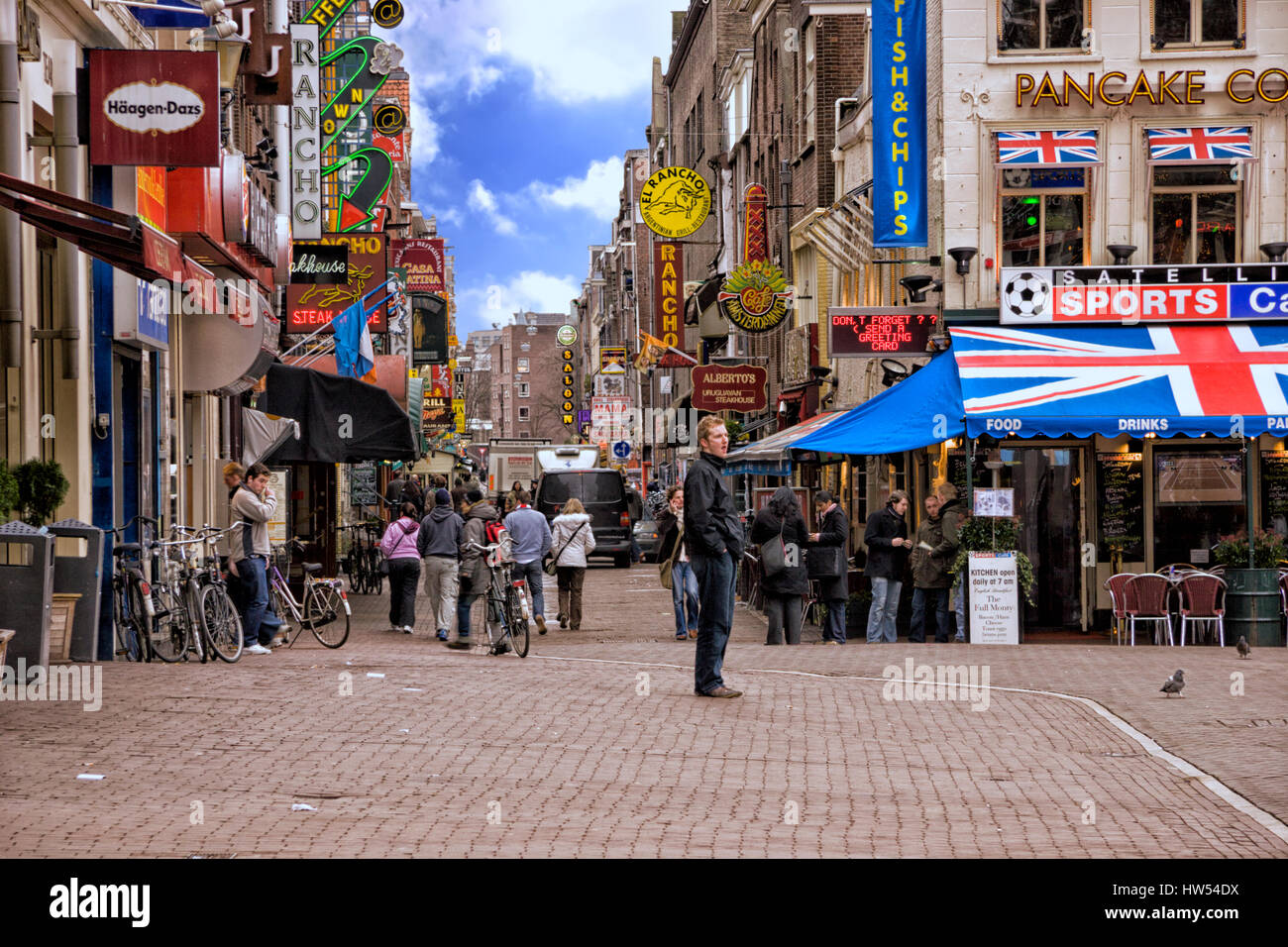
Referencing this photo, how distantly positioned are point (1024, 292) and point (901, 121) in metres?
2.78

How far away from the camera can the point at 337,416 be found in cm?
2284

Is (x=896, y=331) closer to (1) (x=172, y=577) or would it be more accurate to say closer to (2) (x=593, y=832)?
(1) (x=172, y=577)

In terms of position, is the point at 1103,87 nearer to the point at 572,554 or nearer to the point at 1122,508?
the point at 1122,508

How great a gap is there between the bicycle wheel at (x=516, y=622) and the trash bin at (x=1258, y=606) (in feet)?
25.6

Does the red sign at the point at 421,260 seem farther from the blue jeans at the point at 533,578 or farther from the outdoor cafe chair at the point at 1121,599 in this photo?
the outdoor cafe chair at the point at 1121,599

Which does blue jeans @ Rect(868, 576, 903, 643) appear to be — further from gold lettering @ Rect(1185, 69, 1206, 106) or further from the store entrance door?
gold lettering @ Rect(1185, 69, 1206, 106)

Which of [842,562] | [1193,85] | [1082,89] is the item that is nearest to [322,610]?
[842,562]

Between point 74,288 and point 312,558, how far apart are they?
1609 centimetres

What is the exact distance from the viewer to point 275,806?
24.6 feet

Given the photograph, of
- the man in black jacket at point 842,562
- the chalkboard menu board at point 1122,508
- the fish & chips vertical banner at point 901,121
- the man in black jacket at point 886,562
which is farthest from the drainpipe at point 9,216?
the chalkboard menu board at point 1122,508

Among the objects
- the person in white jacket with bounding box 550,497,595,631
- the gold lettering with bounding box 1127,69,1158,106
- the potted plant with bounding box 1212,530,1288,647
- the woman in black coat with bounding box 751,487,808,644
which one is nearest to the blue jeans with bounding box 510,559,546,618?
the person in white jacket with bounding box 550,497,595,631

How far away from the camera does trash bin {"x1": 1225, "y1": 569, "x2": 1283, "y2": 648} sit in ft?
59.5

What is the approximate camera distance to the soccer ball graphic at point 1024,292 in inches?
838

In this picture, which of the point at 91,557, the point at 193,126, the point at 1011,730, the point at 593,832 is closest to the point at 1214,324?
the point at 1011,730
